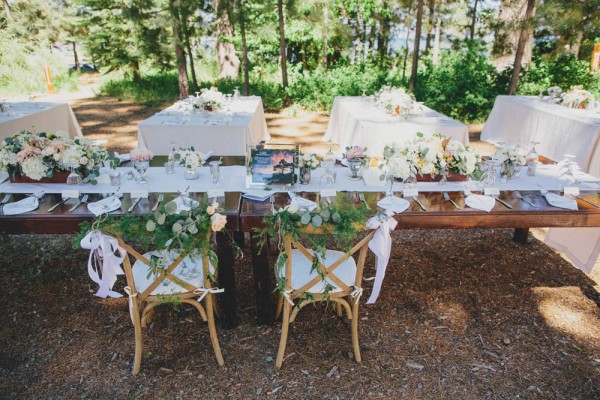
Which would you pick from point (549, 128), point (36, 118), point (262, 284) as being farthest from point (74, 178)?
point (549, 128)

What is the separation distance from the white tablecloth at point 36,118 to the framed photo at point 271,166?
376cm

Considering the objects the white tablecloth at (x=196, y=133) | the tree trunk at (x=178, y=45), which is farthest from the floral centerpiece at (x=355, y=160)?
the tree trunk at (x=178, y=45)

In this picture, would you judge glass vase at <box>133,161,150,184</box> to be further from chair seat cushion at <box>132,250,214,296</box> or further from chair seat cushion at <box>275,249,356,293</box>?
chair seat cushion at <box>275,249,356,293</box>

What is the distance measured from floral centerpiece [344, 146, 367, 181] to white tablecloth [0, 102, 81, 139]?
424 cm

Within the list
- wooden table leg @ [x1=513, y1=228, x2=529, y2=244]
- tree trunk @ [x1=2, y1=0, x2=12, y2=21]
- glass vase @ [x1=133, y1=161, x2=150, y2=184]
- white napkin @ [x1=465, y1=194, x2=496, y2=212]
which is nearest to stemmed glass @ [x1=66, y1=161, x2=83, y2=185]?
glass vase @ [x1=133, y1=161, x2=150, y2=184]

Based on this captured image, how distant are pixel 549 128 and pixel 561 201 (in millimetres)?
3947

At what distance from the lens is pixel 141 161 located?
2.95 metres

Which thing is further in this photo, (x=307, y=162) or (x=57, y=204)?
(x=307, y=162)

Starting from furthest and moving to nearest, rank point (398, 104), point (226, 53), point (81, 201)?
point (226, 53) < point (398, 104) < point (81, 201)

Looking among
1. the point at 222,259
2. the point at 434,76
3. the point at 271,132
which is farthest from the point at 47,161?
the point at 434,76

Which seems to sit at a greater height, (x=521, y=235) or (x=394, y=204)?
A: (x=394, y=204)

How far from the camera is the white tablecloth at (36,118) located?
17.4 ft

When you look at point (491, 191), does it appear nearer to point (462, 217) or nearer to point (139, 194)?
point (462, 217)

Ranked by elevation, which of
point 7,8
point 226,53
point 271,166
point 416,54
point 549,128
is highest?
point 7,8
